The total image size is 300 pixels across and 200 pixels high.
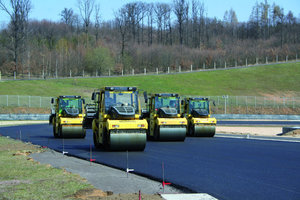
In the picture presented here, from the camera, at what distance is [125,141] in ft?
57.2

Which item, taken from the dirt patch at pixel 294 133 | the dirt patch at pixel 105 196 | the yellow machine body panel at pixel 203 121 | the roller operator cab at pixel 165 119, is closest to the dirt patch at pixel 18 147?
the roller operator cab at pixel 165 119

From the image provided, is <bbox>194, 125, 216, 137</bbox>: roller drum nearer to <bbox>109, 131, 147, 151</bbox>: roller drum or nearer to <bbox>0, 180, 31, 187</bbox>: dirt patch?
<bbox>109, 131, 147, 151</bbox>: roller drum

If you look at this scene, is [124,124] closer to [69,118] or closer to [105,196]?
[105,196]

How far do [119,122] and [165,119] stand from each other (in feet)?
21.2

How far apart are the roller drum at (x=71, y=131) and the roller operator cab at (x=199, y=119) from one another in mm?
6771

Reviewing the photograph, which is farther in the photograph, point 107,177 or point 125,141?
point 125,141

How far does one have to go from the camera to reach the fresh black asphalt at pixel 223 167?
10.6 meters

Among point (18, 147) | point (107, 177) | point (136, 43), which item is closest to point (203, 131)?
point (18, 147)

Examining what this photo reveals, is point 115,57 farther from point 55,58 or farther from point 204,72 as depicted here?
point 204,72

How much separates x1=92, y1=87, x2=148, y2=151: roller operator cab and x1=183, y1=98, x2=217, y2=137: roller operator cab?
913 cm

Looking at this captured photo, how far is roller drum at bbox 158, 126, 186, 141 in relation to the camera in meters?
23.2

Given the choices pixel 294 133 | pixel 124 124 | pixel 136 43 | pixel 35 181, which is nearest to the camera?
pixel 35 181

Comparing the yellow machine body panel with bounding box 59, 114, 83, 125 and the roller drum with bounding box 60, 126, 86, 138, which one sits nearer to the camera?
the yellow machine body panel with bounding box 59, 114, 83, 125

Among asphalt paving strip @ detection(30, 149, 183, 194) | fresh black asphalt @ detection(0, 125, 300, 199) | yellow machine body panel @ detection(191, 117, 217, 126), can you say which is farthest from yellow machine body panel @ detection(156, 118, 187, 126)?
asphalt paving strip @ detection(30, 149, 183, 194)
